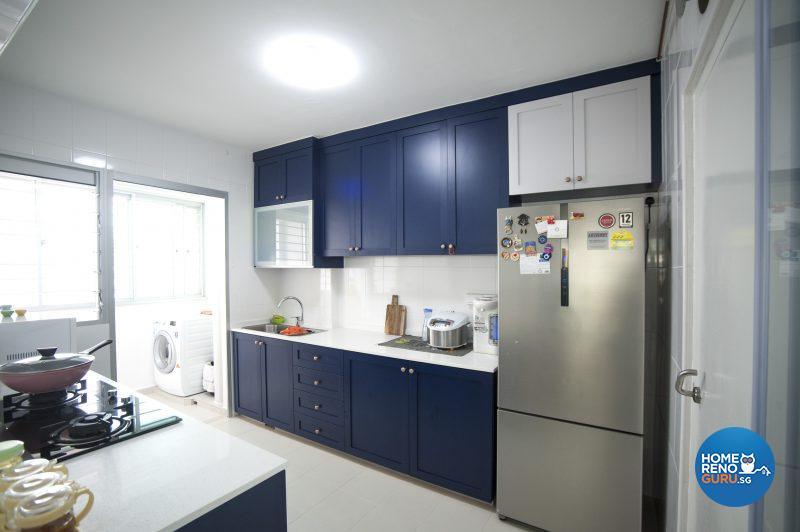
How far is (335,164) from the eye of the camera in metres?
3.04

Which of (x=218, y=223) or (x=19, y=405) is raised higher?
(x=218, y=223)

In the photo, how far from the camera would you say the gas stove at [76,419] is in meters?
1.03

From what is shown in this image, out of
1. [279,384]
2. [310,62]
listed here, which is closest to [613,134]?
[310,62]

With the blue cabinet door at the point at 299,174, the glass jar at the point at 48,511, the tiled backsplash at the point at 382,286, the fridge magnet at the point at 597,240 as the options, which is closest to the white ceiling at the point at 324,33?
the blue cabinet door at the point at 299,174

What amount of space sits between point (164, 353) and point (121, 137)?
240 cm

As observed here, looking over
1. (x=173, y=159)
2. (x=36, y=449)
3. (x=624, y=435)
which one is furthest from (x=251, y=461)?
(x=173, y=159)

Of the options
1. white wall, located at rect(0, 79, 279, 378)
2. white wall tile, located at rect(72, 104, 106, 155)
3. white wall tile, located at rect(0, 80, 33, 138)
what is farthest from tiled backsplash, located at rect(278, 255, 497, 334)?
white wall tile, located at rect(0, 80, 33, 138)

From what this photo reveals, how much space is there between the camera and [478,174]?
233cm

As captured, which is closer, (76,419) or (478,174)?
(76,419)

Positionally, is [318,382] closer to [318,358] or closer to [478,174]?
[318,358]

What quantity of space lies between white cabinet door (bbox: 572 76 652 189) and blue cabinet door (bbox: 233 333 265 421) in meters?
2.85

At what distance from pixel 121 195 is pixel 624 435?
16.2ft

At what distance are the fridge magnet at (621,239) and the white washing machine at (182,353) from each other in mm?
3951

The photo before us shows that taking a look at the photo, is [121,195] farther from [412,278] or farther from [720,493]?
[720,493]
